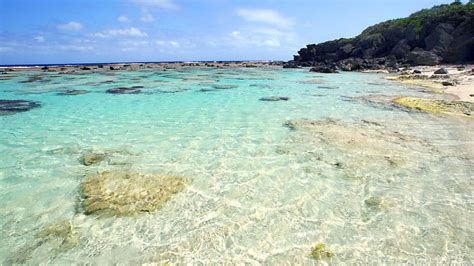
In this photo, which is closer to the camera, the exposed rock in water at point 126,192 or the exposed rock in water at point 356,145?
the exposed rock in water at point 126,192

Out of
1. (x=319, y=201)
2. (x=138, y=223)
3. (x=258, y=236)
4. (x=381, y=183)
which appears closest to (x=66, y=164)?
(x=138, y=223)

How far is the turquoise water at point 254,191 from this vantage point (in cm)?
449

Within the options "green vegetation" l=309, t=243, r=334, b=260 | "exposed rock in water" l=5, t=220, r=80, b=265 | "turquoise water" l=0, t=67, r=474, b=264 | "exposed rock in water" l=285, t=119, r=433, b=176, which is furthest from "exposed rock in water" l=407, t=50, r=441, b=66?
"exposed rock in water" l=5, t=220, r=80, b=265

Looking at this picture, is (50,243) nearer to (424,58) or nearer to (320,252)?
(320,252)

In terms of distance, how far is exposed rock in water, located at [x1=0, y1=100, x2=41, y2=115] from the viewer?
1498 cm

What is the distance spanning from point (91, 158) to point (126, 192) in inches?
97.2

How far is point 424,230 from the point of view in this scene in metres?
4.88

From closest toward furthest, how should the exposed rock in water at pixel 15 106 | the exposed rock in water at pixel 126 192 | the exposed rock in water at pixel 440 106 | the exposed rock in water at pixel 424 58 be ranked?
1. the exposed rock in water at pixel 126 192
2. the exposed rock in water at pixel 440 106
3. the exposed rock in water at pixel 15 106
4. the exposed rock in water at pixel 424 58

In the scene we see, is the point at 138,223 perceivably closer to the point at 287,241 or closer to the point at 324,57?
the point at 287,241

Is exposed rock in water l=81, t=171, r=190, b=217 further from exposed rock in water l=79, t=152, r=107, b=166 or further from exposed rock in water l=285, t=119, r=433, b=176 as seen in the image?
exposed rock in water l=285, t=119, r=433, b=176

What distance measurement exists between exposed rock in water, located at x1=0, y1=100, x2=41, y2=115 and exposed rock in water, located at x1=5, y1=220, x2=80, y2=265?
1241cm

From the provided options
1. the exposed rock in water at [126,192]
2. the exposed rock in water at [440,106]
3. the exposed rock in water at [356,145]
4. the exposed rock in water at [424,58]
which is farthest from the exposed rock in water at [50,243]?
the exposed rock in water at [424,58]

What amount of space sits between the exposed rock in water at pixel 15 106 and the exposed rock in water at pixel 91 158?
921cm

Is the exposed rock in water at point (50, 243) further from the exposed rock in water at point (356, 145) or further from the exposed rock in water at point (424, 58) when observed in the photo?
the exposed rock in water at point (424, 58)
